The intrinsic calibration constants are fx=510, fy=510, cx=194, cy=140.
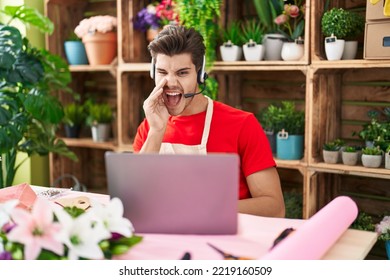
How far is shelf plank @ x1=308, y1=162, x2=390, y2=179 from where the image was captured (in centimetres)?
232

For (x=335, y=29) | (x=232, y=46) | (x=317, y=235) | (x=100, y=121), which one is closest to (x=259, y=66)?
(x=232, y=46)

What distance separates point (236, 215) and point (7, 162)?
2.38 meters

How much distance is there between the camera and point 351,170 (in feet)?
7.85

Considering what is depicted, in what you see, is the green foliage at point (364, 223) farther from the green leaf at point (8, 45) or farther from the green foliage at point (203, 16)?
the green leaf at point (8, 45)

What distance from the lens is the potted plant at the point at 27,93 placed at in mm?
2775

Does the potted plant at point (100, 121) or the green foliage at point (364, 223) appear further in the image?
the potted plant at point (100, 121)

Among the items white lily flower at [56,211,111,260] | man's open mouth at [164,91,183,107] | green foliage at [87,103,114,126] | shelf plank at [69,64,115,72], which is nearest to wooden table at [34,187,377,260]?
white lily flower at [56,211,111,260]

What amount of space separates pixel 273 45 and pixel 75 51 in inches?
54.7

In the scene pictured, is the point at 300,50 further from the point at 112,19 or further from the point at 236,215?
the point at 236,215

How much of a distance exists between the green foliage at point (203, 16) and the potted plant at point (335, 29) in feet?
1.89

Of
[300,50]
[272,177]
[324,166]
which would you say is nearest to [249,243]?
[272,177]

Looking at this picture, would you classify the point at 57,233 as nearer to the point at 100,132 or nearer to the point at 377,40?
the point at 377,40

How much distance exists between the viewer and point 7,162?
121 inches

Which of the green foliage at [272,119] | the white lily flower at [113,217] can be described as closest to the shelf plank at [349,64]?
the green foliage at [272,119]
